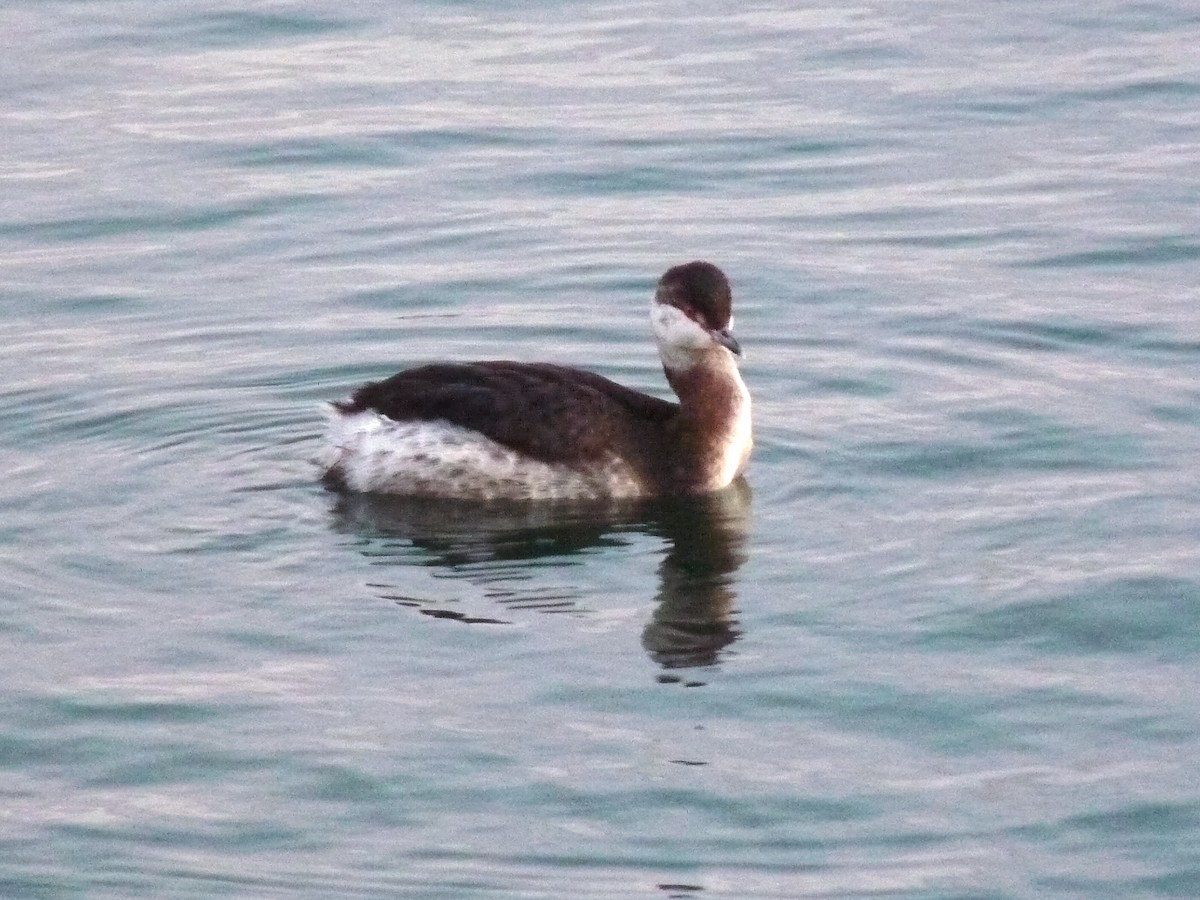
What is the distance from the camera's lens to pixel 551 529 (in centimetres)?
1225

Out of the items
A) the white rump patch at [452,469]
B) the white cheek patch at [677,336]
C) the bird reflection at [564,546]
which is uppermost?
the white cheek patch at [677,336]

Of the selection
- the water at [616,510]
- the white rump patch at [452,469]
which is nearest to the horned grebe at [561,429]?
the white rump patch at [452,469]

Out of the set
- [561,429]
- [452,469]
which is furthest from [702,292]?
[452,469]

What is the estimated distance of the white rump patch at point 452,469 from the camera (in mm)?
12500

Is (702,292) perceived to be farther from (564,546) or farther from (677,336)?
(564,546)

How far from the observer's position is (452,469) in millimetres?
12594

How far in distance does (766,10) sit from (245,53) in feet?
15.8

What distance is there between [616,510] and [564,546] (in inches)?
22.7

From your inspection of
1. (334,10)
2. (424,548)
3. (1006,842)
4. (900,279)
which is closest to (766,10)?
(334,10)

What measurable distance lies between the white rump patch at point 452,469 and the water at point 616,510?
16 centimetres

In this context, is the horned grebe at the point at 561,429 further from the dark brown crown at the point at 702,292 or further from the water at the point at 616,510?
the water at the point at 616,510

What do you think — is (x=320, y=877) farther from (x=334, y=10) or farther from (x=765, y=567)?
(x=334, y=10)

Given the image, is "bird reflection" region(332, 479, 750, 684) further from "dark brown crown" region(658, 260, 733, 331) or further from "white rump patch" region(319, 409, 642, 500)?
"dark brown crown" region(658, 260, 733, 331)

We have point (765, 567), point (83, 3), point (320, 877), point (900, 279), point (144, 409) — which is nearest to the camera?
point (320, 877)
